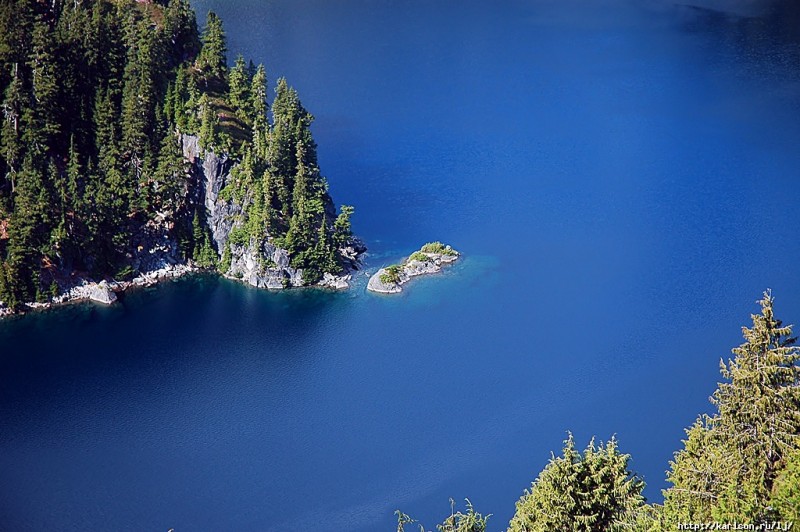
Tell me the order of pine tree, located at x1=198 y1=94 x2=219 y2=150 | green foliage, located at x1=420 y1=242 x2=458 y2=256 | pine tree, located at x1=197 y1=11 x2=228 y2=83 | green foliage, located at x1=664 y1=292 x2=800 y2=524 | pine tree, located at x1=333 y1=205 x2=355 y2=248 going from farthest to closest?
1. pine tree, located at x1=197 y1=11 x2=228 y2=83
2. green foliage, located at x1=420 y1=242 x2=458 y2=256
3. pine tree, located at x1=198 y1=94 x2=219 y2=150
4. pine tree, located at x1=333 y1=205 x2=355 y2=248
5. green foliage, located at x1=664 y1=292 x2=800 y2=524

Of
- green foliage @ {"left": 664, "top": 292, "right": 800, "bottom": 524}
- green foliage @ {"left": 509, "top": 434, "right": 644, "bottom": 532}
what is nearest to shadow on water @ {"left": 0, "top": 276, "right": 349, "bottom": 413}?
green foliage @ {"left": 509, "top": 434, "right": 644, "bottom": 532}

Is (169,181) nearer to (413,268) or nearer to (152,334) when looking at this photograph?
(152,334)

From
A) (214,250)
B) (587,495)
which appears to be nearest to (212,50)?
(214,250)

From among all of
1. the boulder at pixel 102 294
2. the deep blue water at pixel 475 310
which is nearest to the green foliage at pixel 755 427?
the deep blue water at pixel 475 310

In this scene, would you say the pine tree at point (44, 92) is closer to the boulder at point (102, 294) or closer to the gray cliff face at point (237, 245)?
the gray cliff face at point (237, 245)

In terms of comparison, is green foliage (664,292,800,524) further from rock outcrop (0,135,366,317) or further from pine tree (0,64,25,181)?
pine tree (0,64,25,181)

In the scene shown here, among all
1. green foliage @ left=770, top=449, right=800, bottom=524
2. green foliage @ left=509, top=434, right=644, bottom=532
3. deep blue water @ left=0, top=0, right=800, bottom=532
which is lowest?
green foliage @ left=770, top=449, right=800, bottom=524

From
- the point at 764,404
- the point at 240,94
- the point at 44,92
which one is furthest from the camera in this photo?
the point at 240,94

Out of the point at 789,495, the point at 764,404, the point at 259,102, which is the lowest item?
the point at 789,495
